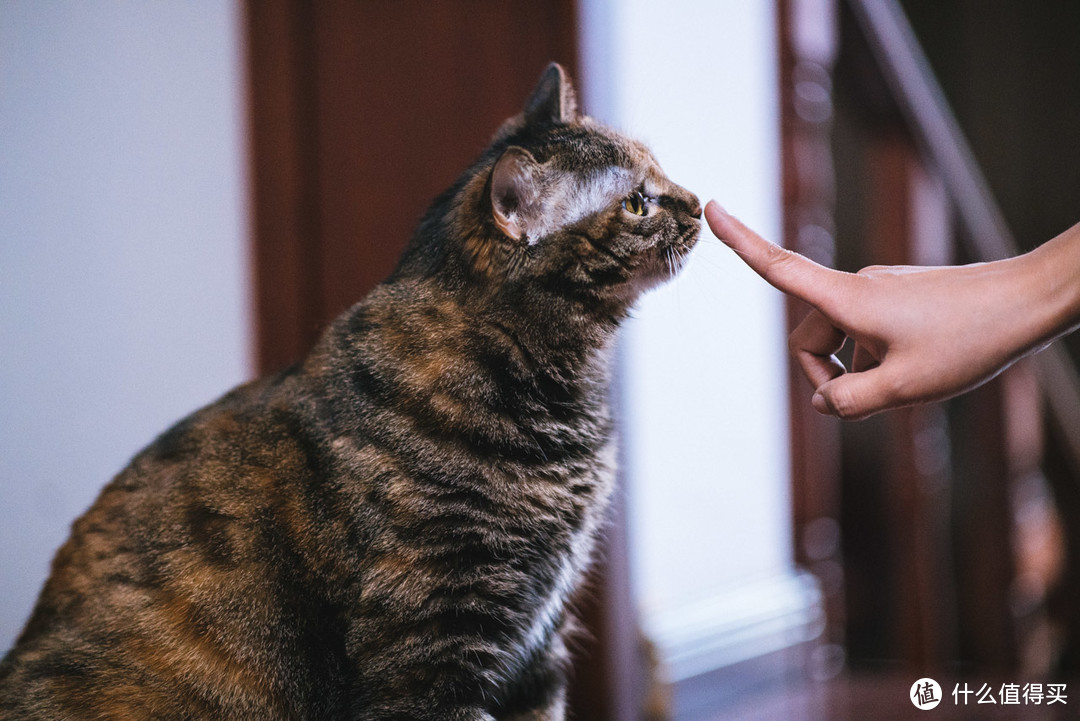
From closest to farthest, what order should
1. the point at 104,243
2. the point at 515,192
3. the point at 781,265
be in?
1. the point at 781,265
2. the point at 515,192
3. the point at 104,243

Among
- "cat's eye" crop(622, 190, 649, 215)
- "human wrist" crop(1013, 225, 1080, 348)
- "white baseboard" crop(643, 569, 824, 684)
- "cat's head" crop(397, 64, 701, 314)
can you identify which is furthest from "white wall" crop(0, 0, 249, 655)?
"human wrist" crop(1013, 225, 1080, 348)

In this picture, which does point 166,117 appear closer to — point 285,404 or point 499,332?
point 285,404

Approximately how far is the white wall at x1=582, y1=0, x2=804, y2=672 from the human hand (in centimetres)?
69

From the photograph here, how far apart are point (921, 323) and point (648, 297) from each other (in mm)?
376

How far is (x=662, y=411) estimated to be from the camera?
1.78 meters

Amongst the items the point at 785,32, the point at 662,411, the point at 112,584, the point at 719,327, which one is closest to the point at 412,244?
the point at 112,584

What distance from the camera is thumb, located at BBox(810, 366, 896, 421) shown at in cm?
80

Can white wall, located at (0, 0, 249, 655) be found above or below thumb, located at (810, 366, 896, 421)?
above

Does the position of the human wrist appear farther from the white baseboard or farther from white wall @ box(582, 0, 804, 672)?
the white baseboard

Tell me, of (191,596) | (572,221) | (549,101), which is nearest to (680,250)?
(572,221)

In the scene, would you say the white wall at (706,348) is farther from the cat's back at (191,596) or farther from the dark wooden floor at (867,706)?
the cat's back at (191,596)

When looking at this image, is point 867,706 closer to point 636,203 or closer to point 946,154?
point 636,203

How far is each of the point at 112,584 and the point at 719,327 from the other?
4.81 ft

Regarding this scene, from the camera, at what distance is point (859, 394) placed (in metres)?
0.81
